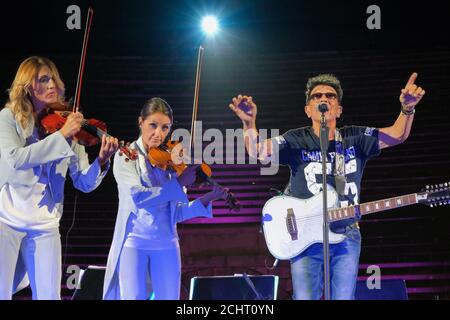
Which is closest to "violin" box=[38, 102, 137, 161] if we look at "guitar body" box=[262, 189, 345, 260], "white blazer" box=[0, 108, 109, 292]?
"white blazer" box=[0, 108, 109, 292]

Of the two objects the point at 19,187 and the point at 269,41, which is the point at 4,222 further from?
the point at 269,41

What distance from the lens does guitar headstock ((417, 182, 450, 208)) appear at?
408cm

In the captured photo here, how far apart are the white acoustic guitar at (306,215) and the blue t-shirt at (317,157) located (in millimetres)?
62

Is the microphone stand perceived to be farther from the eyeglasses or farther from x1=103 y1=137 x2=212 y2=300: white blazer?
x1=103 y1=137 x2=212 y2=300: white blazer

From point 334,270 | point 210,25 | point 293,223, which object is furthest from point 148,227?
point 210,25

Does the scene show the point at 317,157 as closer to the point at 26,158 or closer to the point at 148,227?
the point at 148,227

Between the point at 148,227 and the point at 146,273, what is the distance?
28 cm

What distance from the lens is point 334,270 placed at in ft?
13.1

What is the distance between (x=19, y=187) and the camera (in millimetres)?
3668

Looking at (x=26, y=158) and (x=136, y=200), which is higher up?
(x=26, y=158)

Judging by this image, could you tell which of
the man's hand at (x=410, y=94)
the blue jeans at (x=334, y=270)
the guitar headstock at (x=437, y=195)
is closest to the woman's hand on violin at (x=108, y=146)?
the blue jeans at (x=334, y=270)

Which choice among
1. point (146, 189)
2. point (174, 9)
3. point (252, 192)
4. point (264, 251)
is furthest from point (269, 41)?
point (146, 189)

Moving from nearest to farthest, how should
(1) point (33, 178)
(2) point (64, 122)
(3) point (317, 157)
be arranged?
(1) point (33, 178), (2) point (64, 122), (3) point (317, 157)

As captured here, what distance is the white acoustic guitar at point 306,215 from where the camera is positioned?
13.4 ft
